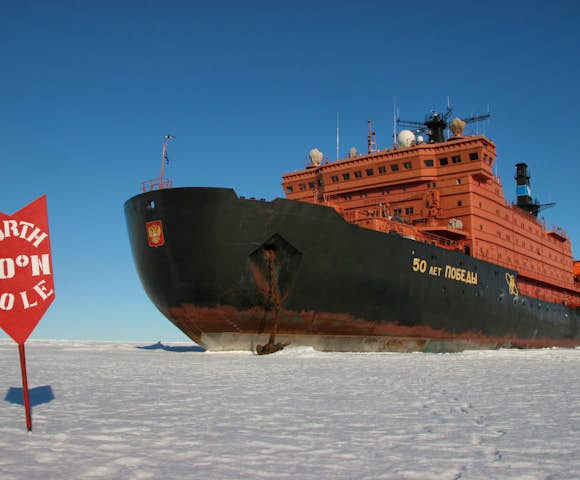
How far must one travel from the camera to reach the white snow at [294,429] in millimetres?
3598

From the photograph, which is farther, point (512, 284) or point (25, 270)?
point (512, 284)

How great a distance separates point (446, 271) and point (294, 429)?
1664 cm

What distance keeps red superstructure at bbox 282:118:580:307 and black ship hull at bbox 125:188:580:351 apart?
3.93 meters

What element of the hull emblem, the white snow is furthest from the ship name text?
the white snow

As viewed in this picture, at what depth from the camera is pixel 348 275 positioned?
1678 cm

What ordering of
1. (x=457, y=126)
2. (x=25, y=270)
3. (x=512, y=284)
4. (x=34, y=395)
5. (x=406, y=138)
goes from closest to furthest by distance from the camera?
(x=25, y=270) < (x=34, y=395) < (x=512, y=284) < (x=457, y=126) < (x=406, y=138)

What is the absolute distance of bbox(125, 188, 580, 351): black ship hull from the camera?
1545 centimetres

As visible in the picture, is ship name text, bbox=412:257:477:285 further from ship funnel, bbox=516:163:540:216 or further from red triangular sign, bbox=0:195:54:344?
ship funnel, bbox=516:163:540:216

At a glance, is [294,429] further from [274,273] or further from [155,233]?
[155,233]

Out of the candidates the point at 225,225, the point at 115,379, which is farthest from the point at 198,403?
the point at 225,225

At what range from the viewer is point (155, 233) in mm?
16234

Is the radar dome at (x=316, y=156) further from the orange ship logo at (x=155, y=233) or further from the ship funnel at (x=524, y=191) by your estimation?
the ship funnel at (x=524, y=191)

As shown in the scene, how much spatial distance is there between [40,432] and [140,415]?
105cm

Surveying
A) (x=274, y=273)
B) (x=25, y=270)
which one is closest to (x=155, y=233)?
(x=274, y=273)
